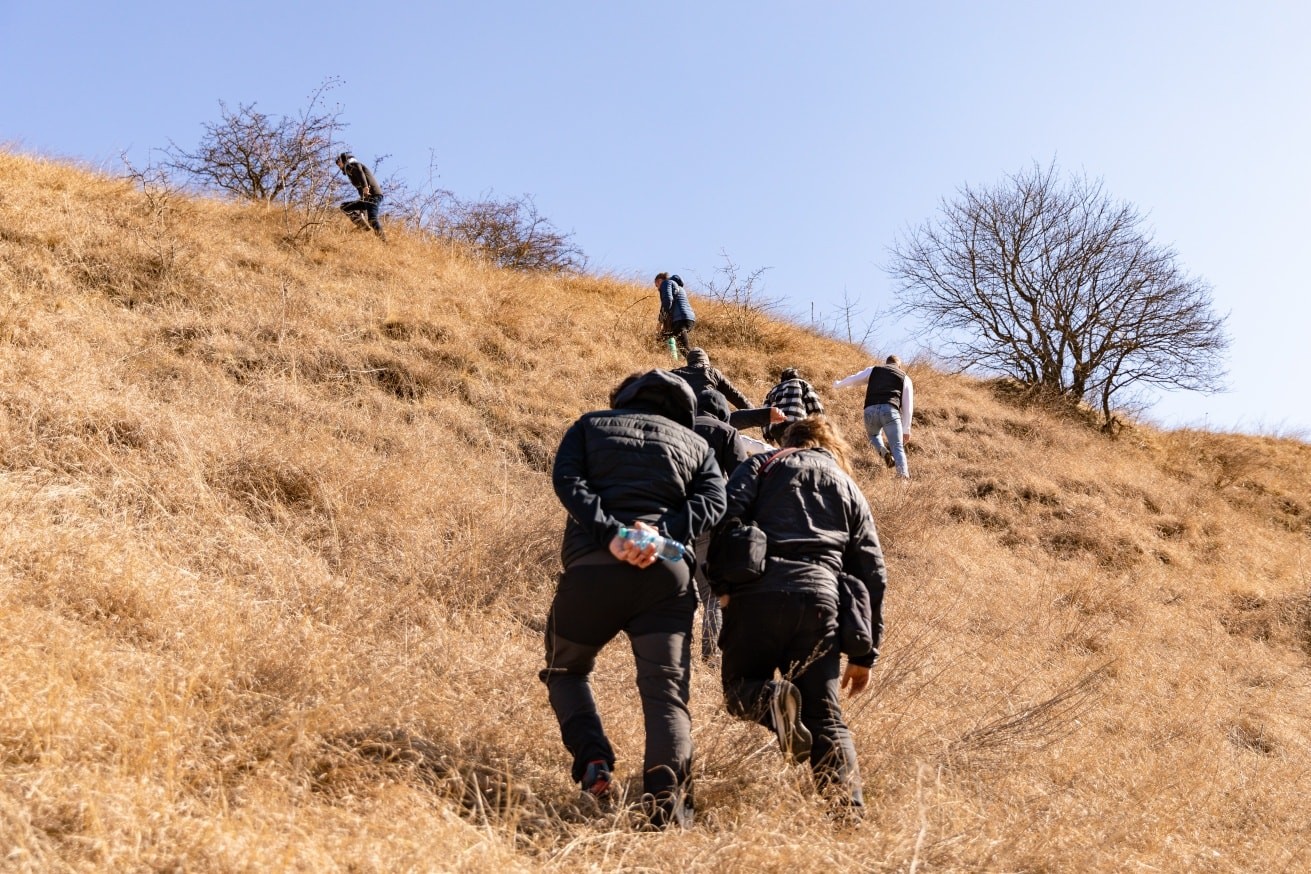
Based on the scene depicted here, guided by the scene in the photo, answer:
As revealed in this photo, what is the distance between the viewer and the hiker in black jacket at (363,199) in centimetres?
1321

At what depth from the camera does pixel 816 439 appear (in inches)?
160

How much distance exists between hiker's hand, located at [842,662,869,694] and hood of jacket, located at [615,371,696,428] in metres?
1.18

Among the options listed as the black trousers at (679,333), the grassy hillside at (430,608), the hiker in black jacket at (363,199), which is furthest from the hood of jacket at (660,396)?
the hiker in black jacket at (363,199)

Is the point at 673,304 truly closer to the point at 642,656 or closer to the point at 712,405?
the point at 712,405

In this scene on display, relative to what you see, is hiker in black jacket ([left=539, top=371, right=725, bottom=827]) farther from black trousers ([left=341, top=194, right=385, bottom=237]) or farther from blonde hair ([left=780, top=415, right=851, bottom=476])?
black trousers ([left=341, top=194, right=385, bottom=237])

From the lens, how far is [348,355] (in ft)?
32.0

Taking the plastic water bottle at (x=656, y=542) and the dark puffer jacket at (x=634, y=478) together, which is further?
the dark puffer jacket at (x=634, y=478)

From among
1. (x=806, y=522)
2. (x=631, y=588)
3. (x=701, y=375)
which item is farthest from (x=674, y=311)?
(x=631, y=588)

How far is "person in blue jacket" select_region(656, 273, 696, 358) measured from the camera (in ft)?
43.0

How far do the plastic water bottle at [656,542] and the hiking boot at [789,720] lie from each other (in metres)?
0.59

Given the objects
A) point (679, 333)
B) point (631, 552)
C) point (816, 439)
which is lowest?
point (631, 552)

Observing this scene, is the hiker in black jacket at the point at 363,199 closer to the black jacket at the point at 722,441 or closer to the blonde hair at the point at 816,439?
the black jacket at the point at 722,441

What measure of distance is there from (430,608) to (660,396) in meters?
2.12

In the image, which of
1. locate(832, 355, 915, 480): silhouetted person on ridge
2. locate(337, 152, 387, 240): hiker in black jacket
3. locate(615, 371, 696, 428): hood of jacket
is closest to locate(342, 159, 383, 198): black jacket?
locate(337, 152, 387, 240): hiker in black jacket
